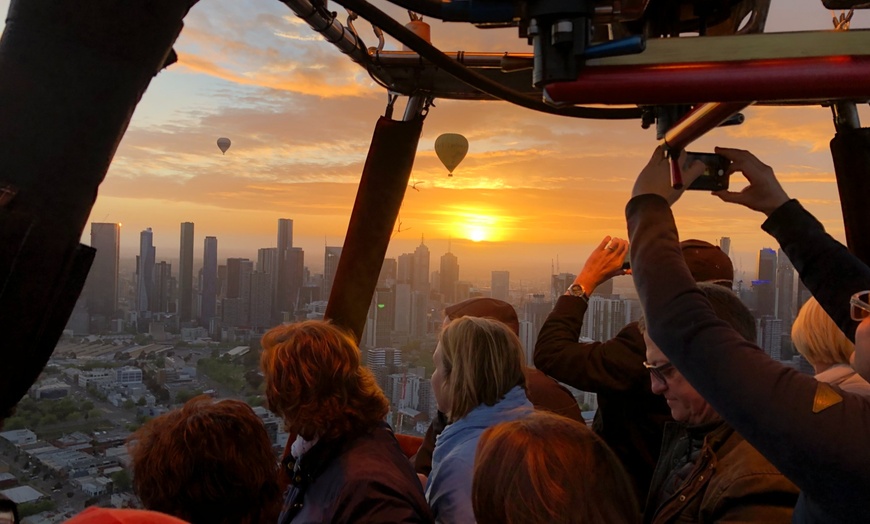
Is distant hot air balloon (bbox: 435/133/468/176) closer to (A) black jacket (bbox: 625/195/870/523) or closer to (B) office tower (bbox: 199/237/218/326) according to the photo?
(B) office tower (bbox: 199/237/218/326)

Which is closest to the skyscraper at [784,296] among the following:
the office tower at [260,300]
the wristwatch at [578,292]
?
the wristwatch at [578,292]

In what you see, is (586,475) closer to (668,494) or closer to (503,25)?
(668,494)

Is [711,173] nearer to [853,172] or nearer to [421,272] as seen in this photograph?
[853,172]

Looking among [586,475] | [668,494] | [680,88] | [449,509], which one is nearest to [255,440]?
[449,509]

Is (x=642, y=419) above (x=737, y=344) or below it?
Answer: below

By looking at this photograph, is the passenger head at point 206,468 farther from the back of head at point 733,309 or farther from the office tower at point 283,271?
the office tower at point 283,271

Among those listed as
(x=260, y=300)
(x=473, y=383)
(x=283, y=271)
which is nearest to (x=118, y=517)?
(x=473, y=383)

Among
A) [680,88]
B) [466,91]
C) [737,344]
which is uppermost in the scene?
[466,91]
